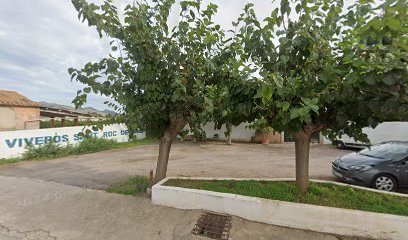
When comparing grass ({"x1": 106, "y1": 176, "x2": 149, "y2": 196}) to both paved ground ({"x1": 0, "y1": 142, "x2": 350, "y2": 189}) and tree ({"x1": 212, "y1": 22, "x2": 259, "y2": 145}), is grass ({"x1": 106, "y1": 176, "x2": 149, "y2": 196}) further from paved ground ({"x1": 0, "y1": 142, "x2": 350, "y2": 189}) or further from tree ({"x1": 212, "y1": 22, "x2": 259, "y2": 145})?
tree ({"x1": 212, "y1": 22, "x2": 259, "y2": 145})

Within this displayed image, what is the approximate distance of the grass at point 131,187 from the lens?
18.3ft

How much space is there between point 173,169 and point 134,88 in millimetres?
4595

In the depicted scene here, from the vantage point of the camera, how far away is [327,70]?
126 inches

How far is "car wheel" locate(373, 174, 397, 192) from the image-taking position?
5.98 m

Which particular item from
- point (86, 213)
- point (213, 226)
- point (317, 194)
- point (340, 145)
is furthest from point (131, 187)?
point (340, 145)

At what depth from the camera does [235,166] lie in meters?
9.27

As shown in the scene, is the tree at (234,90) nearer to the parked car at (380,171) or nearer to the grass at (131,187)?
the grass at (131,187)

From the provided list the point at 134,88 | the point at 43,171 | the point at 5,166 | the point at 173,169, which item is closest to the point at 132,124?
the point at 134,88

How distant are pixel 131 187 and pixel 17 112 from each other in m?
13.2

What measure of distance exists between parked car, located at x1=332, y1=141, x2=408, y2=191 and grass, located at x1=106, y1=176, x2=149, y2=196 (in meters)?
5.57

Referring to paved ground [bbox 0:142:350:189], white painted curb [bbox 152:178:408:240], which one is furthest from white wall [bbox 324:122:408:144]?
white painted curb [bbox 152:178:408:240]

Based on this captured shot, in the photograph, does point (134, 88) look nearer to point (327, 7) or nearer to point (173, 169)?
point (327, 7)

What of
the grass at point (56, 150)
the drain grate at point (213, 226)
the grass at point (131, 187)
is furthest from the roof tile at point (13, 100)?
the drain grate at point (213, 226)

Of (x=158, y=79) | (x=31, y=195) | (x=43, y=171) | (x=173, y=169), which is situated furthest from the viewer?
(x=173, y=169)
